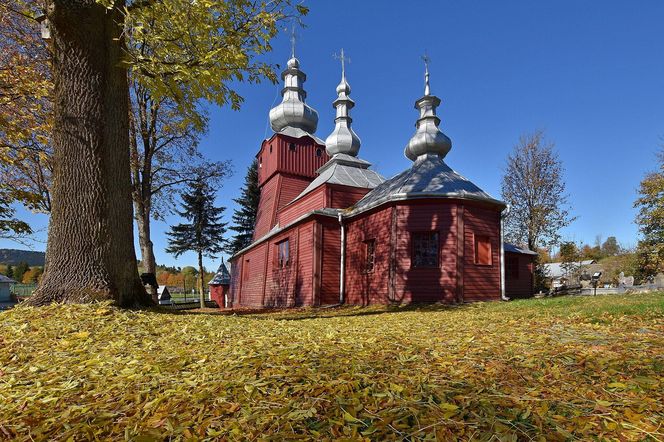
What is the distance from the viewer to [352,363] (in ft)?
9.68

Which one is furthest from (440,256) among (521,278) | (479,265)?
(521,278)

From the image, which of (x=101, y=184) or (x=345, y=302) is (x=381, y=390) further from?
(x=345, y=302)

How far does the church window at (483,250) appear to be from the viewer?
13.2 meters

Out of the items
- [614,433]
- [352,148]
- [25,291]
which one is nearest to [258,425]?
[614,433]

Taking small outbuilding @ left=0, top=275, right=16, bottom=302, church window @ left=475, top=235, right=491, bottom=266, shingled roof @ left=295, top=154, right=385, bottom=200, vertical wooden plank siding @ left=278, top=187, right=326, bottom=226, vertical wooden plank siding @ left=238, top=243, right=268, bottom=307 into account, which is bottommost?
small outbuilding @ left=0, top=275, right=16, bottom=302

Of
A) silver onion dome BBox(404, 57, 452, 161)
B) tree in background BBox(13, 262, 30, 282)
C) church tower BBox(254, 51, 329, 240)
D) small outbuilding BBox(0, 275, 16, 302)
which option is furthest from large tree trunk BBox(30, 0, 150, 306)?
tree in background BBox(13, 262, 30, 282)

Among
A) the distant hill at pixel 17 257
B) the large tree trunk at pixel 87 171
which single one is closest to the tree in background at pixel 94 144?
the large tree trunk at pixel 87 171

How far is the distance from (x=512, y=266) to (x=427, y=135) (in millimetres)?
7850

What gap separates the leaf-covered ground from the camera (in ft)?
6.63

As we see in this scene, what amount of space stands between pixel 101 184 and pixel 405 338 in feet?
16.0

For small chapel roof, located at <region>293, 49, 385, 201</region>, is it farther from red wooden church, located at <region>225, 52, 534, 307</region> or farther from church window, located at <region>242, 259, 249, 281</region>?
church window, located at <region>242, 259, 249, 281</region>

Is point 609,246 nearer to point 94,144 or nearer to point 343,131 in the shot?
point 343,131

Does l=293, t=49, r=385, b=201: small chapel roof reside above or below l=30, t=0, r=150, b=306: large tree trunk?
above

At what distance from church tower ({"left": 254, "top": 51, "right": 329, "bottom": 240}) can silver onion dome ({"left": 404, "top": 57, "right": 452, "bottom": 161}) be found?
7474 mm
